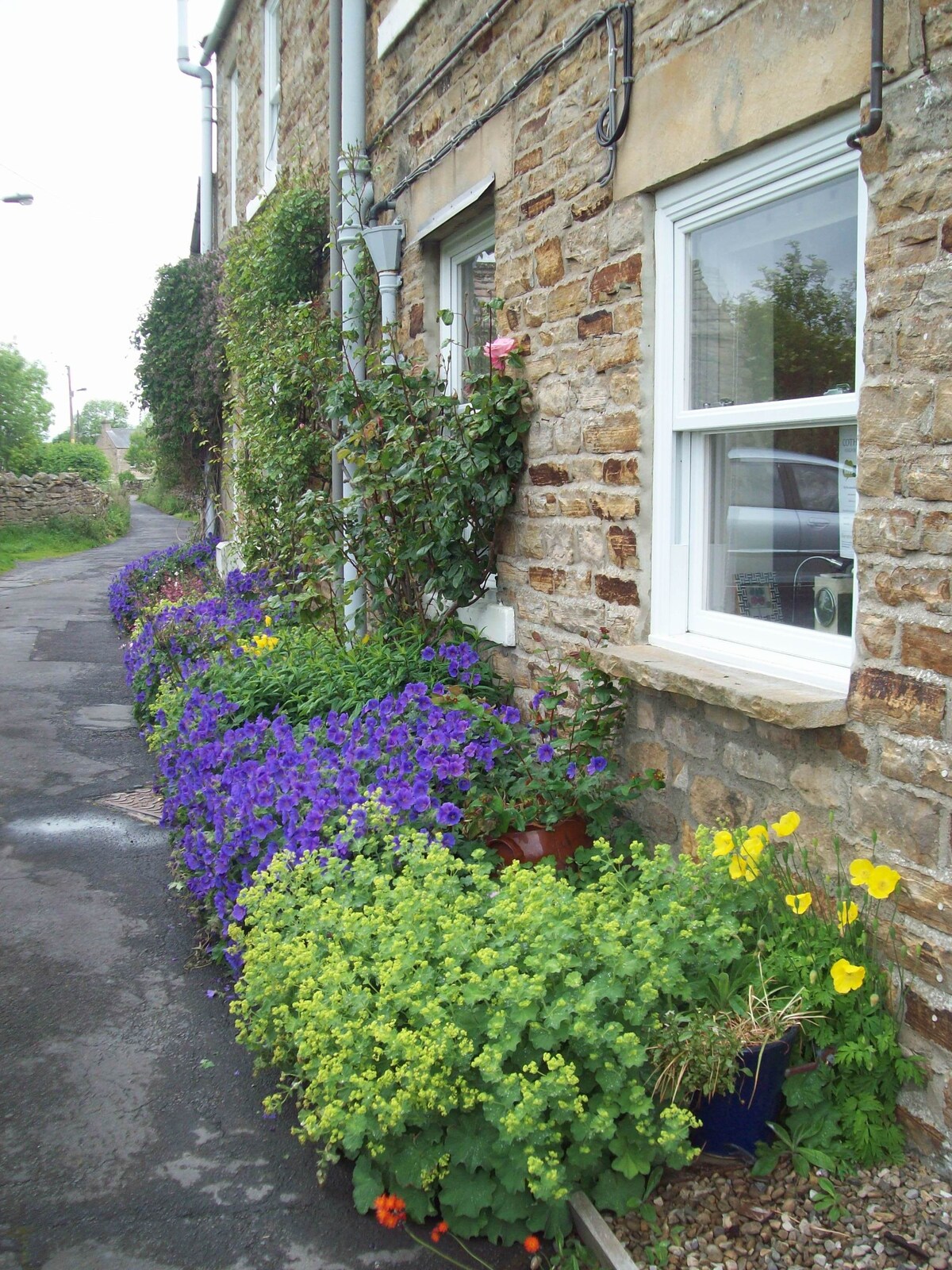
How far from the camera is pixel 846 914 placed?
2.83 metres

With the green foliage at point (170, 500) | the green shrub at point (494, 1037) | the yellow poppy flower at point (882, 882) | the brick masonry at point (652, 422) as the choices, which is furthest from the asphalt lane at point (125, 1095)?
the green foliage at point (170, 500)

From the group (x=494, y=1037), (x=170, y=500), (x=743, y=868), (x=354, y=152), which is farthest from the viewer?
(x=170, y=500)

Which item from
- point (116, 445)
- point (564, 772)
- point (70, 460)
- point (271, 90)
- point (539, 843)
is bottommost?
point (539, 843)

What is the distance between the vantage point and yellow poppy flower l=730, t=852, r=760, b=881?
3.03 meters

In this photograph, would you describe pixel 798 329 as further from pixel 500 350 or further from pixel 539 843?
pixel 539 843

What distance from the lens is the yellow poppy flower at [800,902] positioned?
2.84 meters

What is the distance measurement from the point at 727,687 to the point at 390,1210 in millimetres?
1646

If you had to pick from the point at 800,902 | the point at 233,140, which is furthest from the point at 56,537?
the point at 800,902

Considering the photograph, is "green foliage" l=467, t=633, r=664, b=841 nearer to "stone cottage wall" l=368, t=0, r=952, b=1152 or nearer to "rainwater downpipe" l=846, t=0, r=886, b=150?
"stone cottage wall" l=368, t=0, r=952, b=1152

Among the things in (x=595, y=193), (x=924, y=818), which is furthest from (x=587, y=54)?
(x=924, y=818)

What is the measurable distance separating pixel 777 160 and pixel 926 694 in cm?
165

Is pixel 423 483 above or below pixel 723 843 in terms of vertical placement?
above

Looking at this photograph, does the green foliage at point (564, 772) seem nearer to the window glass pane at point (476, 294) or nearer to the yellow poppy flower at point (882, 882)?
the yellow poppy flower at point (882, 882)

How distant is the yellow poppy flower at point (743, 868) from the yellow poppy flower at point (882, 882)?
1.34 feet
